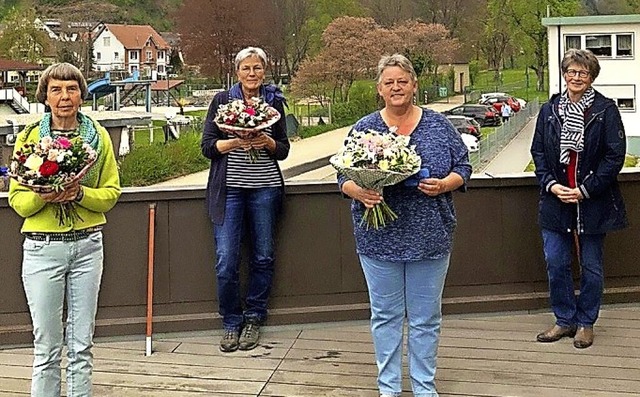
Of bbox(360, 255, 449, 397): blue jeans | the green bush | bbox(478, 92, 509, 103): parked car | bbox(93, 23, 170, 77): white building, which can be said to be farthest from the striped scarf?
bbox(93, 23, 170, 77): white building

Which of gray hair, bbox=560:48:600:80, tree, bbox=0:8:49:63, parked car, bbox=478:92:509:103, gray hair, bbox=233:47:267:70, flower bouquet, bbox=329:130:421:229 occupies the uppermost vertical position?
tree, bbox=0:8:49:63

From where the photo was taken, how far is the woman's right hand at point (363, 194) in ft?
7.86

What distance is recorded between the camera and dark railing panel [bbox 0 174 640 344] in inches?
134

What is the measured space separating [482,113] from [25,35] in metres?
15.6

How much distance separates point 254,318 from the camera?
3393 mm

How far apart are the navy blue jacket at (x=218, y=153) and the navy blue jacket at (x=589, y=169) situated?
0.99m

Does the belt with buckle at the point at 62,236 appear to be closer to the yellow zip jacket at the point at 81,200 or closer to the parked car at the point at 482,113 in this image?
the yellow zip jacket at the point at 81,200

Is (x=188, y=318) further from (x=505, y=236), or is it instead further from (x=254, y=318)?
(x=505, y=236)

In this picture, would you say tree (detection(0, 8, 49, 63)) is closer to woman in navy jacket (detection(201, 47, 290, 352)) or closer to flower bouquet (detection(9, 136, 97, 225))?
woman in navy jacket (detection(201, 47, 290, 352))

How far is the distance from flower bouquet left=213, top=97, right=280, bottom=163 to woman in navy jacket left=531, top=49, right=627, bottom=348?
1.05 meters

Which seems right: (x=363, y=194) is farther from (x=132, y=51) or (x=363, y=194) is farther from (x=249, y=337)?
(x=132, y=51)

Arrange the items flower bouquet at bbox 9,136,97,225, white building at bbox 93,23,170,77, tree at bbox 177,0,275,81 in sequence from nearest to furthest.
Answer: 1. flower bouquet at bbox 9,136,97,225
2. tree at bbox 177,0,275,81
3. white building at bbox 93,23,170,77

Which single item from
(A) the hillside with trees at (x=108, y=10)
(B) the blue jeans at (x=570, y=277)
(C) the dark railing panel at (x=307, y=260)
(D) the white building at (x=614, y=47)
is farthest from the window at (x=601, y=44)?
(B) the blue jeans at (x=570, y=277)

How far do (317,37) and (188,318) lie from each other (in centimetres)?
1835
